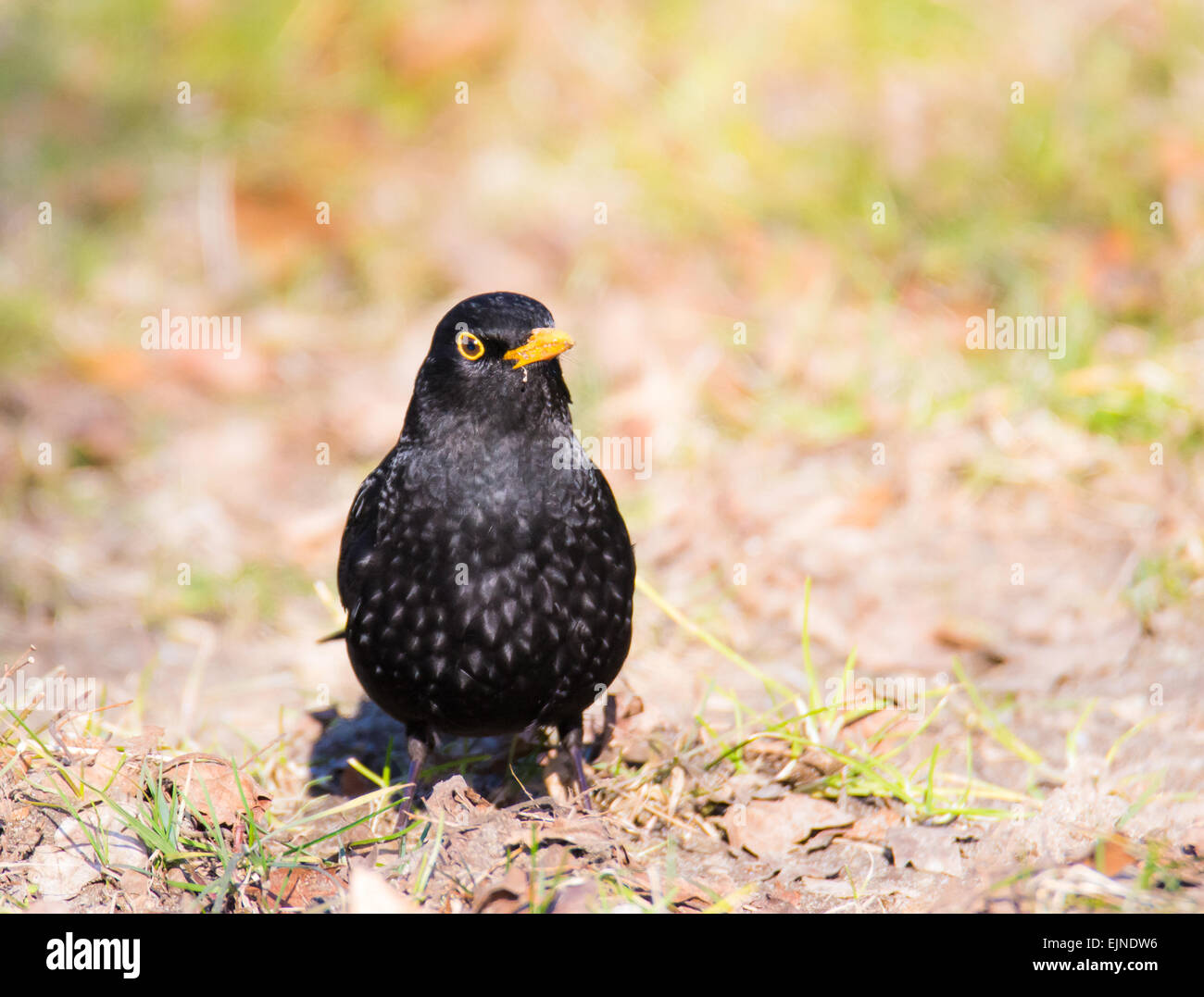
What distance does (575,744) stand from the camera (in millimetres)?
3682

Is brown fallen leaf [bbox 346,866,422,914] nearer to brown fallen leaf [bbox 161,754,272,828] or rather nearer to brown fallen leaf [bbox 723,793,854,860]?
brown fallen leaf [bbox 161,754,272,828]

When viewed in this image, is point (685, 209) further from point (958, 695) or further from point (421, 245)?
point (958, 695)

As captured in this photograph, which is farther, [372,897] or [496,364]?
[496,364]

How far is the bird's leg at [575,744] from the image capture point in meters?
3.65

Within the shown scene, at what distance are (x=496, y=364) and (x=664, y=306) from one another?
153 inches

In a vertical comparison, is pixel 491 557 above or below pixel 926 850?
above

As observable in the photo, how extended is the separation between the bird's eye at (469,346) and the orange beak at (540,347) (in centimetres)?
7

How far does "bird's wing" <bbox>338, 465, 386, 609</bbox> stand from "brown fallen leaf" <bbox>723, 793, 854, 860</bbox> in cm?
125

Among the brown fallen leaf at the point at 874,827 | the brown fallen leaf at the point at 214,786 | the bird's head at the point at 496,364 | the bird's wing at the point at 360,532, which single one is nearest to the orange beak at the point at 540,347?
the bird's head at the point at 496,364

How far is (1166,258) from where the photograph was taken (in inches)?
259

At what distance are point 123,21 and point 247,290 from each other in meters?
2.51

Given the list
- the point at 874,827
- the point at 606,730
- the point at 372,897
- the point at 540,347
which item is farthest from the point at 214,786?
the point at 874,827

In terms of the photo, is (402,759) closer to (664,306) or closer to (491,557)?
(491,557)
